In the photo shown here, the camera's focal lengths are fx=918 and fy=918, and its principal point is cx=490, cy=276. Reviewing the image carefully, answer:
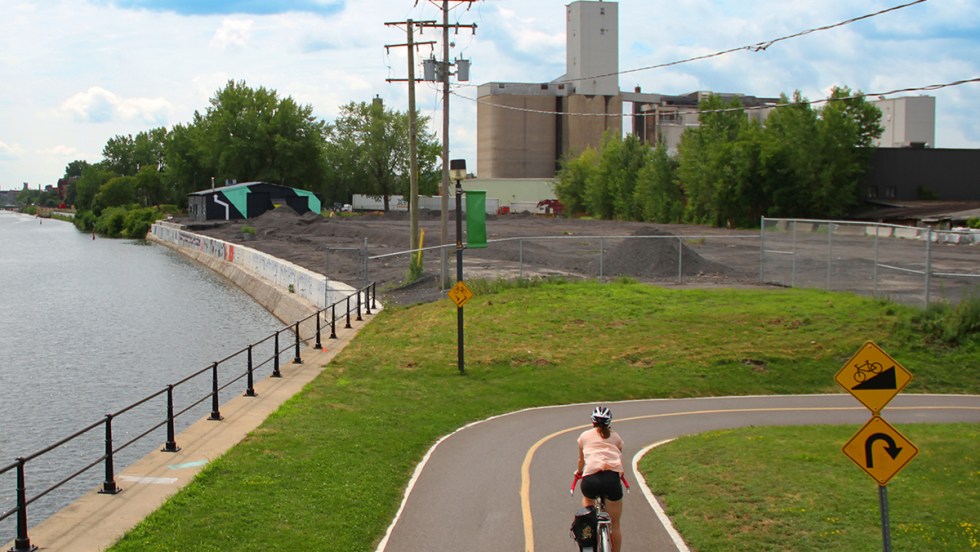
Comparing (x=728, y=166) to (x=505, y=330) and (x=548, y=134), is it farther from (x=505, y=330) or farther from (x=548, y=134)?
(x=548, y=134)

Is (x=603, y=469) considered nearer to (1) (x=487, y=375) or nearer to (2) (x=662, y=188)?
(1) (x=487, y=375)

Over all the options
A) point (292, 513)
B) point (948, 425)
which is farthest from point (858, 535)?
point (948, 425)

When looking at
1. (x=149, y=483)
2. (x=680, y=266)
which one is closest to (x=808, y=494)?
(x=149, y=483)

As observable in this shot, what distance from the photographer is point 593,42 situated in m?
134

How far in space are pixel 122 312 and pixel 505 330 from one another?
2517 cm

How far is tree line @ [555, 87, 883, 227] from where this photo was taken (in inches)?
2955

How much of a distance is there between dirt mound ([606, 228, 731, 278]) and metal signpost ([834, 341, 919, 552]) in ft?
92.4

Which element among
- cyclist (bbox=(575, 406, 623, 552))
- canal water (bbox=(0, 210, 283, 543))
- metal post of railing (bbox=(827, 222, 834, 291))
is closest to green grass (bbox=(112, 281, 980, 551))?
metal post of railing (bbox=(827, 222, 834, 291))

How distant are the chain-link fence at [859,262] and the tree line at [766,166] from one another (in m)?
34.9

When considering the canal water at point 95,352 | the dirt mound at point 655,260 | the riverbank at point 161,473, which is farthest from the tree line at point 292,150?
the riverbank at point 161,473

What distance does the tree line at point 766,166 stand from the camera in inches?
2955

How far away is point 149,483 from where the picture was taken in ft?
41.6

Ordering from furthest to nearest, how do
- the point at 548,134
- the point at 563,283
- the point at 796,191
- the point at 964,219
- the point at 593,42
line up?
the point at 548,134
the point at 593,42
the point at 796,191
the point at 964,219
the point at 563,283

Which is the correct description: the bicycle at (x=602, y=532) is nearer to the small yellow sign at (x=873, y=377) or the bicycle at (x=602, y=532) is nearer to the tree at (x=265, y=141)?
the small yellow sign at (x=873, y=377)
